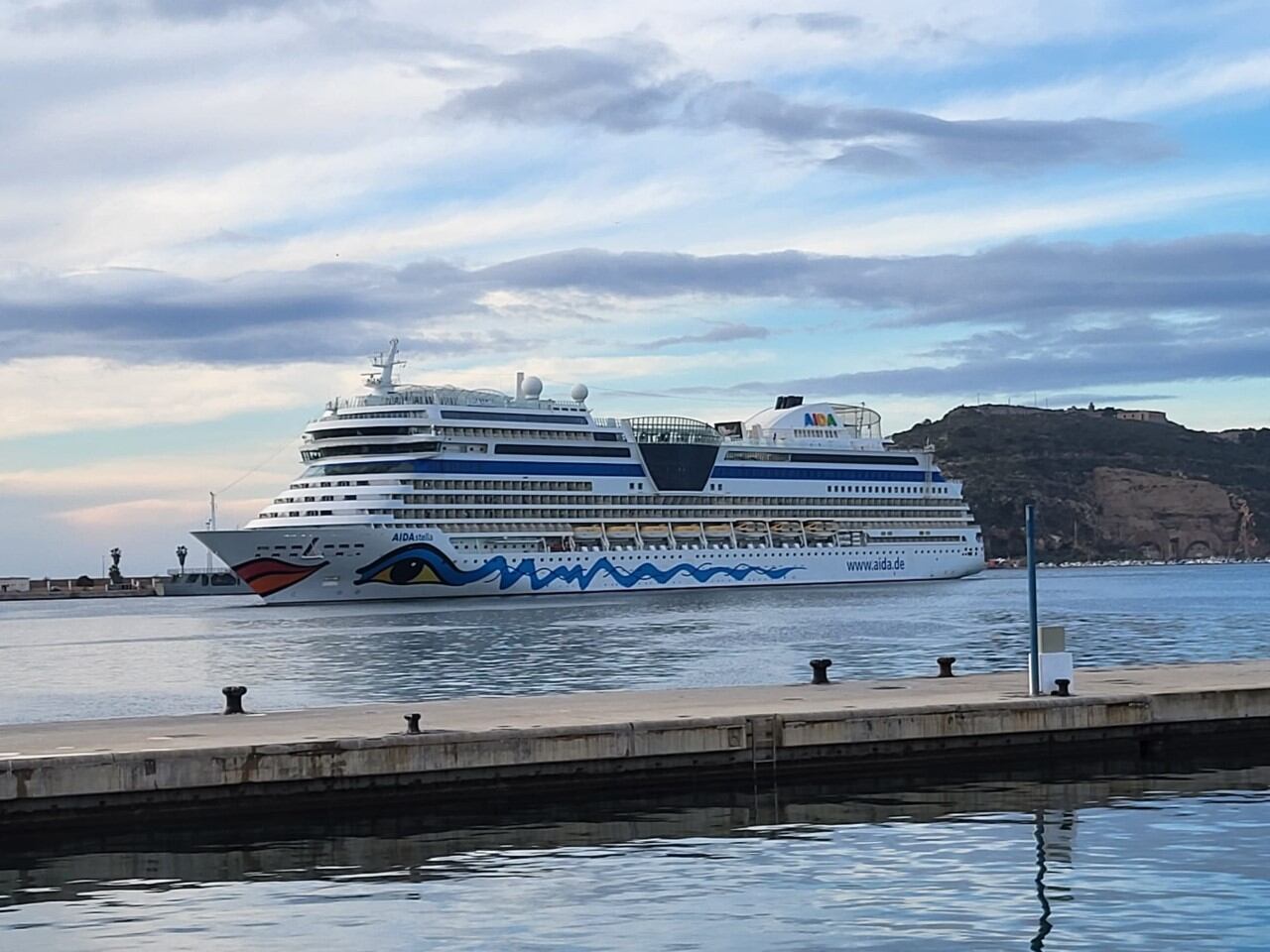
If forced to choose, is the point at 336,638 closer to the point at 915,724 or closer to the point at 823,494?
the point at 915,724

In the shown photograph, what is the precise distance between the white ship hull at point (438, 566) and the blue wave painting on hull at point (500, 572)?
0.15ft

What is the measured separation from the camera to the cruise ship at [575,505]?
87.1m

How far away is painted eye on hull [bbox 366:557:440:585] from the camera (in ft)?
284

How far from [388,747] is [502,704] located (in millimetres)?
4276

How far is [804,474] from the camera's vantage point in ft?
357

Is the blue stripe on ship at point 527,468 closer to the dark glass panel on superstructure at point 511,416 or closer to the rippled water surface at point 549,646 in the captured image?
the dark glass panel on superstructure at point 511,416

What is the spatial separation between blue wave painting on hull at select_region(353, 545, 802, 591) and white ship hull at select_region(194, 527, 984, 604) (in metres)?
0.05

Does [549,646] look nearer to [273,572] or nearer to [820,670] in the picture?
[820,670]

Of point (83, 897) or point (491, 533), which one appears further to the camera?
point (491, 533)

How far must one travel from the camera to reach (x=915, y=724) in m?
19.9

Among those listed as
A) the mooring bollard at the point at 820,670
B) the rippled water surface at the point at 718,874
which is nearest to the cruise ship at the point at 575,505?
the mooring bollard at the point at 820,670

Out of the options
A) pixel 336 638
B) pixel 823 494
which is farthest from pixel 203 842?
pixel 823 494

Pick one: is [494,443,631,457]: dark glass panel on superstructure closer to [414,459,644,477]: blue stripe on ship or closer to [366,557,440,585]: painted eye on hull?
[414,459,644,477]: blue stripe on ship

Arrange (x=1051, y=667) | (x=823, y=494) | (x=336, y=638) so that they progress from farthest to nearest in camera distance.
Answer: (x=823, y=494)
(x=336, y=638)
(x=1051, y=667)
